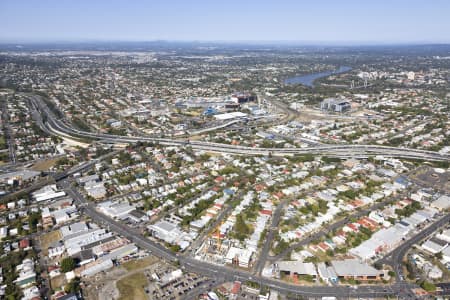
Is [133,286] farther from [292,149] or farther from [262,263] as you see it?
[292,149]

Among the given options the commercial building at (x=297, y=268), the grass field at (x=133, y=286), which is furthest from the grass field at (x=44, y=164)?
the commercial building at (x=297, y=268)

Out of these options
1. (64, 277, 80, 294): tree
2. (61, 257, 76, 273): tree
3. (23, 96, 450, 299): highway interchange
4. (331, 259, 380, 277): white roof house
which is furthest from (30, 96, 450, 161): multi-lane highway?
(64, 277, 80, 294): tree

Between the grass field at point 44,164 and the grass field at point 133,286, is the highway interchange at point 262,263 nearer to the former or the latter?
the grass field at point 133,286

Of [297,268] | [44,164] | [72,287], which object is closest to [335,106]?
[297,268]

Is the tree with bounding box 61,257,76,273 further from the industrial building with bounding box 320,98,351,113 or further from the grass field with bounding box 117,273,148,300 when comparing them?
the industrial building with bounding box 320,98,351,113

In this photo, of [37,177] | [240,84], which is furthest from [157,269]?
[240,84]

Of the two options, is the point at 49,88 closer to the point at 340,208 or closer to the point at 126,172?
the point at 126,172

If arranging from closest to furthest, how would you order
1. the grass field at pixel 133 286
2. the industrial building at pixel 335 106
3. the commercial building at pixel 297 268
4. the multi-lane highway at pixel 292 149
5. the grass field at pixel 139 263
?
the grass field at pixel 133 286
the commercial building at pixel 297 268
the grass field at pixel 139 263
the multi-lane highway at pixel 292 149
the industrial building at pixel 335 106
